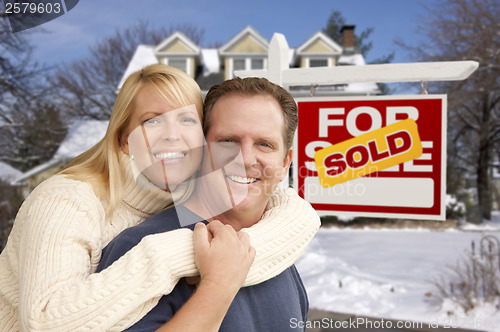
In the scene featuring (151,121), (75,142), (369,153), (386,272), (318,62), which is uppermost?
(318,62)

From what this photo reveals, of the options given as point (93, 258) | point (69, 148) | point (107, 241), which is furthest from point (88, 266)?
point (69, 148)

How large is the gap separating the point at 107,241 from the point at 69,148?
18.3 metres

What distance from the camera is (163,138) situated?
1.45 meters

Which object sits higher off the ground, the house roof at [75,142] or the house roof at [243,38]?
the house roof at [243,38]

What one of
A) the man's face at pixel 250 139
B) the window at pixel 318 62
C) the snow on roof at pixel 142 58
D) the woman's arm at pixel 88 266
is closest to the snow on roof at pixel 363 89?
the window at pixel 318 62

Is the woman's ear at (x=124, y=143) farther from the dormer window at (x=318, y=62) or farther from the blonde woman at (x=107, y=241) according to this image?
the dormer window at (x=318, y=62)

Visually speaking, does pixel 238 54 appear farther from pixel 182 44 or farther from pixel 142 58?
pixel 142 58

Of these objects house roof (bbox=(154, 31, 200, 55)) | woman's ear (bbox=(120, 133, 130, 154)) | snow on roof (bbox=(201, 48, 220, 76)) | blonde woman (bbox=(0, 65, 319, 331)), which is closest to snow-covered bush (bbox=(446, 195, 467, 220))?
snow on roof (bbox=(201, 48, 220, 76))

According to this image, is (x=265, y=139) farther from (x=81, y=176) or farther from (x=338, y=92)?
(x=338, y=92)

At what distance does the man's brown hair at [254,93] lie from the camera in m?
1.44

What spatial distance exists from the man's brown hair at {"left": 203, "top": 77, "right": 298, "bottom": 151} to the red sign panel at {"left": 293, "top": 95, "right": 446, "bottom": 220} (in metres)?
1.31

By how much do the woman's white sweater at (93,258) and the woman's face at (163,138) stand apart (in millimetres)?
87

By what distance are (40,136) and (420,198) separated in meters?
18.7

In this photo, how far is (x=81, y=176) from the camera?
4.82 feet
